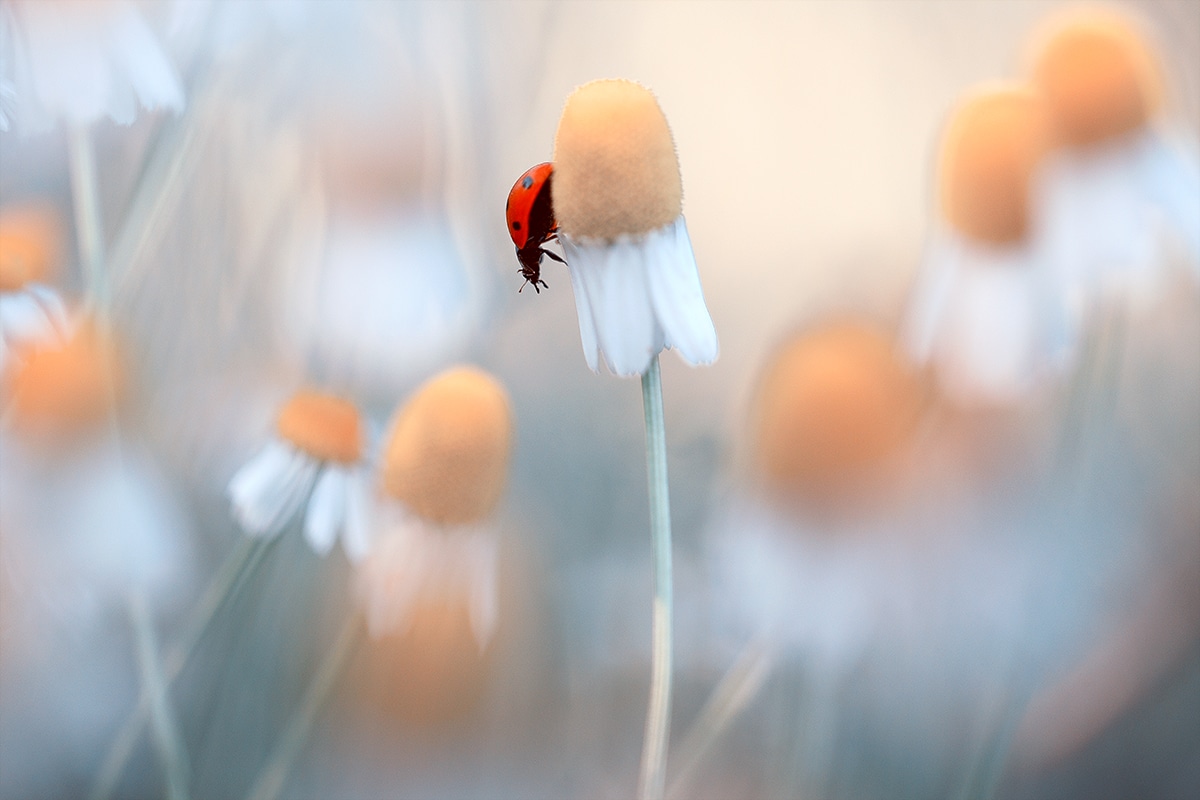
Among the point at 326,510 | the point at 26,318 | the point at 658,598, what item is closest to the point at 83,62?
the point at 26,318

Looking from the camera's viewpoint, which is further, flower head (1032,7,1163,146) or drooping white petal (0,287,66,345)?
drooping white petal (0,287,66,345)

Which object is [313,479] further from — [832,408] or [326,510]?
[832,408]

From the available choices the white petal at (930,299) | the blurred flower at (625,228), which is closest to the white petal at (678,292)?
the blurred flower at (625,228)

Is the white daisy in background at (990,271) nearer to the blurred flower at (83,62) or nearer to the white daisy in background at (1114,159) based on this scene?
the white daisy in background at (1114,159)

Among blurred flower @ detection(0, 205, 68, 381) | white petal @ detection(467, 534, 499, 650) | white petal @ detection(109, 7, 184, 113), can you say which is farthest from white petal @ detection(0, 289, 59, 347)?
white petal @ detection(467, 534, 499, 650)

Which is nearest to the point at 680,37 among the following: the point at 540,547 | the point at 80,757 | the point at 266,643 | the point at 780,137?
the point at 780,137

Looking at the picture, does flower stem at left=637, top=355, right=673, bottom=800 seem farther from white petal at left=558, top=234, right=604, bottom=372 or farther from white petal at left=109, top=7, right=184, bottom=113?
white petal at left=109, top=7, right=184, bottom=113
